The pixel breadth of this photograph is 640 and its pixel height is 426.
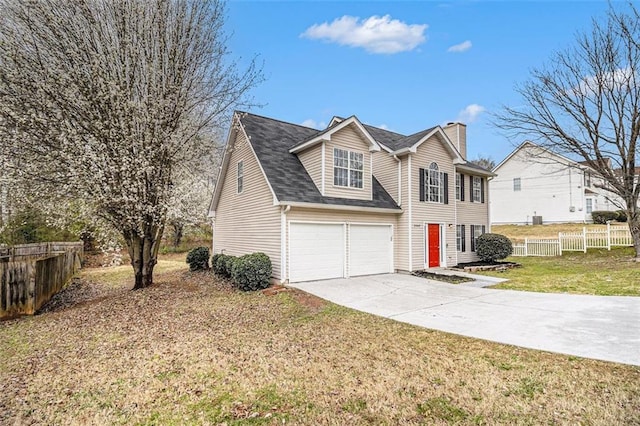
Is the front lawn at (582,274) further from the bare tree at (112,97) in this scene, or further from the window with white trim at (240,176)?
the bare tree at (112,97)

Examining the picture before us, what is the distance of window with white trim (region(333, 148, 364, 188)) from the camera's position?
41.0ft

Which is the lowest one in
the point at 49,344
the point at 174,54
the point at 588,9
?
the point at 49,344

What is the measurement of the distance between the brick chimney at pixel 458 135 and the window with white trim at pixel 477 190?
4.90ft

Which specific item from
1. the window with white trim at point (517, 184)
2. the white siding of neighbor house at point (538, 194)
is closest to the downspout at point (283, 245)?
the white siding of neighbor house at point (538, 194)

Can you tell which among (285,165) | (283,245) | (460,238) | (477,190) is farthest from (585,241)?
(283,245)

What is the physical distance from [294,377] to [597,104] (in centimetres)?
1976

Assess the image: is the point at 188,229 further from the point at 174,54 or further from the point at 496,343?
the point at 496,343

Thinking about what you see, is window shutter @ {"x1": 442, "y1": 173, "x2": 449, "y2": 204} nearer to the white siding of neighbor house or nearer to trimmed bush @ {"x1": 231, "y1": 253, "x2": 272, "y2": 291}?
trimmed bush @ {"x1": 231, "y1": 253, "x2": 272, "y2": 291}

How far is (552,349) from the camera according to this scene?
16.9 feet

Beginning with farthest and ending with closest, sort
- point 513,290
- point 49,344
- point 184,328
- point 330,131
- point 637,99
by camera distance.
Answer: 1. point 637,99
2. point 330,131
3. point 513,290
4. point 184,328
5. point 49,344

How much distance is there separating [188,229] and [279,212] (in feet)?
43.1

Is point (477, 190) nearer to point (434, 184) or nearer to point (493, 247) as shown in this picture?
point (493, 247)

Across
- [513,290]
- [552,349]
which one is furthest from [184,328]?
[513,290]

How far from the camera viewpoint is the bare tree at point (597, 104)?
50.2 feet
